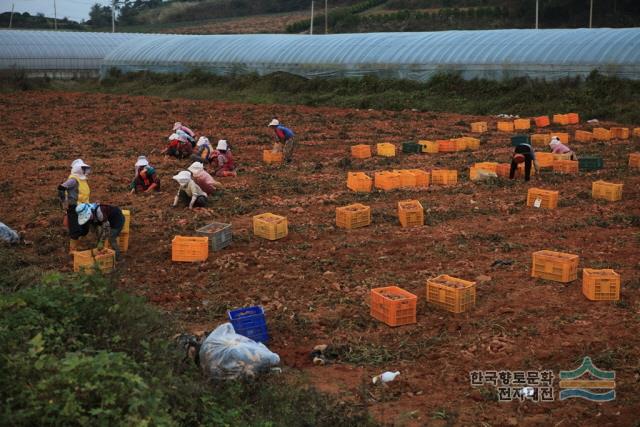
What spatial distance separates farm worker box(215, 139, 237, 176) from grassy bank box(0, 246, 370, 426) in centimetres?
927

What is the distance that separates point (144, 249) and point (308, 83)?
79.2 feet

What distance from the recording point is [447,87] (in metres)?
30.9

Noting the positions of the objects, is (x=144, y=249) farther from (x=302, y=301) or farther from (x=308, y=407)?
(x=308, y=407)

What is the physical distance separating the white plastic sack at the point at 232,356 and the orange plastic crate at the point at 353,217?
5199 millimetres

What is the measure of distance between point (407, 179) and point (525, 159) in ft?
8.16

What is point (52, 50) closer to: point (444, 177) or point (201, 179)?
point (201, 179)

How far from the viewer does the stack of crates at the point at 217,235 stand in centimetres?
1151

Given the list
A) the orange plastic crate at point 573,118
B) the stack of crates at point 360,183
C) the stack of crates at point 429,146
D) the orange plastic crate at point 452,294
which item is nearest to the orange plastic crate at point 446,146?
the stack of crates at point 429,146

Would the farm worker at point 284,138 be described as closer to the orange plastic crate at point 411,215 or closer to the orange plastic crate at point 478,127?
the orange plastic crate at point 411,215

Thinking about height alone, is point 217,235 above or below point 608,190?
below

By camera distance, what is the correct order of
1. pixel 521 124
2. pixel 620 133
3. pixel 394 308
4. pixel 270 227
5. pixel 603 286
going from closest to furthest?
pixel 394 308
pixel 603 286
pixel 270 227
pixel 620 133
pixel 521 124

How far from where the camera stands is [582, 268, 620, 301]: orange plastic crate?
909 centimetres

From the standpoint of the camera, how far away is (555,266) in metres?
9.80

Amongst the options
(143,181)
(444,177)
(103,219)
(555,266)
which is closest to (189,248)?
(103,219)
